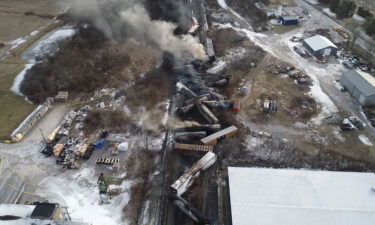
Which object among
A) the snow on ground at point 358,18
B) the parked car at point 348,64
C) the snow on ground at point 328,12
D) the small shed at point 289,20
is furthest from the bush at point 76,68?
the snow on ground at point 358,18

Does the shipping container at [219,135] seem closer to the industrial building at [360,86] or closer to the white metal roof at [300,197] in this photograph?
the white metal roof at [300,197]

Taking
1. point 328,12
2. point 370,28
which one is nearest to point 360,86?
point 370,28

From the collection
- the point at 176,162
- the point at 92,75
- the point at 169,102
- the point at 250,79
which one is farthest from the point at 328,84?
the point at 92,75

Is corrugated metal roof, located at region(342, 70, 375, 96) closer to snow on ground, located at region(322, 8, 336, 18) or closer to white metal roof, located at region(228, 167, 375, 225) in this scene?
white metal roof, located at region(228, 167, 375, 225)

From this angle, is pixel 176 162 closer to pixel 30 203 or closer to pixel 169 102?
pixel 169 102

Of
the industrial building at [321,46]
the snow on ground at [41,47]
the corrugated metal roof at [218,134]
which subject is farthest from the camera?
the industrial building at [321,46]
